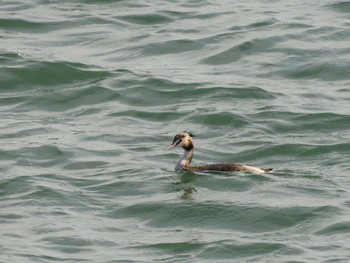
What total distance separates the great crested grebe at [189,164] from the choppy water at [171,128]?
0.52 ft

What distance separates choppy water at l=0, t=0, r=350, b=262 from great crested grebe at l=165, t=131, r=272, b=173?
160 mm

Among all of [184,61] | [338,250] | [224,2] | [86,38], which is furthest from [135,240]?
[224,2]

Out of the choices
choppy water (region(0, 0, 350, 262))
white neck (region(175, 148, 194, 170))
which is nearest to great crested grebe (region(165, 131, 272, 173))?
white neck (region(175, 148, 194, 170))

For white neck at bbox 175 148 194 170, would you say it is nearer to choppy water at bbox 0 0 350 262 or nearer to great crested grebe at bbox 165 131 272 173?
great crested grebe at bbox 165 131 272 173

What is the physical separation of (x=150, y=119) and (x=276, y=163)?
282cm

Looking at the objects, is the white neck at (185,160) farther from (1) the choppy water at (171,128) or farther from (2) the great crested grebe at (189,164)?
(1) the choppy water at (171,128)

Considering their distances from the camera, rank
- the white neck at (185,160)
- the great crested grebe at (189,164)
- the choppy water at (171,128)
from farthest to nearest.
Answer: the white neck at (185,160) < the great crested grebe at (189,164) < the choppy water at (171,128)

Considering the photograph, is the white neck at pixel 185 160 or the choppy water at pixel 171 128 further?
the white neck at pixel 185 160

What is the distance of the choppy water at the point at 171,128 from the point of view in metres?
15.6

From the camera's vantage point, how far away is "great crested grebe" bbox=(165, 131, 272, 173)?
17797 millimetres

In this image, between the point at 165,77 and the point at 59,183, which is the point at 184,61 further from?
the point at 59,183

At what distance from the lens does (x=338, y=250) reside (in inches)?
588

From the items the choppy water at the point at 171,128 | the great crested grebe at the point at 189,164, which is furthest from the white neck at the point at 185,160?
the choppy water at the point at 171,128

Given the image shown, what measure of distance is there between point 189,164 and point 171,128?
2096 millimetres
